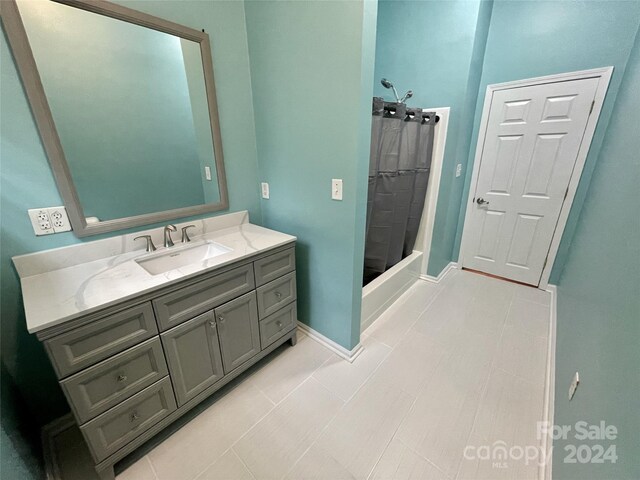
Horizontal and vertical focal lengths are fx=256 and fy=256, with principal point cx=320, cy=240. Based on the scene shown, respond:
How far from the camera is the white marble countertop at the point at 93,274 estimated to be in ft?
3.06

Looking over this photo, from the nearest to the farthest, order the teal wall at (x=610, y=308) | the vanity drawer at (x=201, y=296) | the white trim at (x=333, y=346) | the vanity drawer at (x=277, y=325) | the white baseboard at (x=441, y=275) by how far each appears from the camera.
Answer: the teal wall at (x=610, y=308) < the vanity drawer at (x=201, y=296) < the vanity drawer at (x=277, y=325) < the white trim at (x=333, y=346) < the white baseboard at (x=441, y=275)

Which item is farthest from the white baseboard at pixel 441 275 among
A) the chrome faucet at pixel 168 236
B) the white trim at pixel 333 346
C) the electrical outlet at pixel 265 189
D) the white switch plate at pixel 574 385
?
the chrome faucet at pixel 168 236

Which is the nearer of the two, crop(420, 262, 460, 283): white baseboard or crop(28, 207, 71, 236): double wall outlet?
crop(28, 207, 71, 236): double wall outlet

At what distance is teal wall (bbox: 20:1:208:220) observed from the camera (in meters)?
1.13

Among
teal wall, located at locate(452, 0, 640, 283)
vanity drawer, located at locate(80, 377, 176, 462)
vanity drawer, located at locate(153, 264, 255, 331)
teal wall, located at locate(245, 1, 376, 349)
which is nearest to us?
vanity drawer, located at locate(80, 377, 176, 462)

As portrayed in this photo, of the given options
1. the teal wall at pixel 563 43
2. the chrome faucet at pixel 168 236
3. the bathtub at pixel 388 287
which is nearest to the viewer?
the chrome faucet at pixel 168 236

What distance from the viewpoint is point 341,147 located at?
4.62 feet

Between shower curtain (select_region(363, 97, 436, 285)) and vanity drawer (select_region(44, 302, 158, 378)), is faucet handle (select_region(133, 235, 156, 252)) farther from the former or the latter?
shower curtain (select_region(363, 97, 436, 285))

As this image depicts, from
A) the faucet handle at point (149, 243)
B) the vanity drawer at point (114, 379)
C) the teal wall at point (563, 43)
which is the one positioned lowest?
the vanity drawer at point (114, 379)

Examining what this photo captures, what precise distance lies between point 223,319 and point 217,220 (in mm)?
711

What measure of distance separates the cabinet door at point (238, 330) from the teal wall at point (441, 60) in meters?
1.97

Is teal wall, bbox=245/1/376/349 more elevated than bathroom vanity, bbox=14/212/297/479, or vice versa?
teal wall, bbox=245/1/376/349

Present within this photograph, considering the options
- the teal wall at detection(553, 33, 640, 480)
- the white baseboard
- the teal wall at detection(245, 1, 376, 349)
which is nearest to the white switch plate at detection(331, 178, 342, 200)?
the teal wall at detection(245, 1, 376, 349)

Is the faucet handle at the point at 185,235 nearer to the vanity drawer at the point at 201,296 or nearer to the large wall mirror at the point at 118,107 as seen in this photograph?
the large wall mirror at the point at 118,107
